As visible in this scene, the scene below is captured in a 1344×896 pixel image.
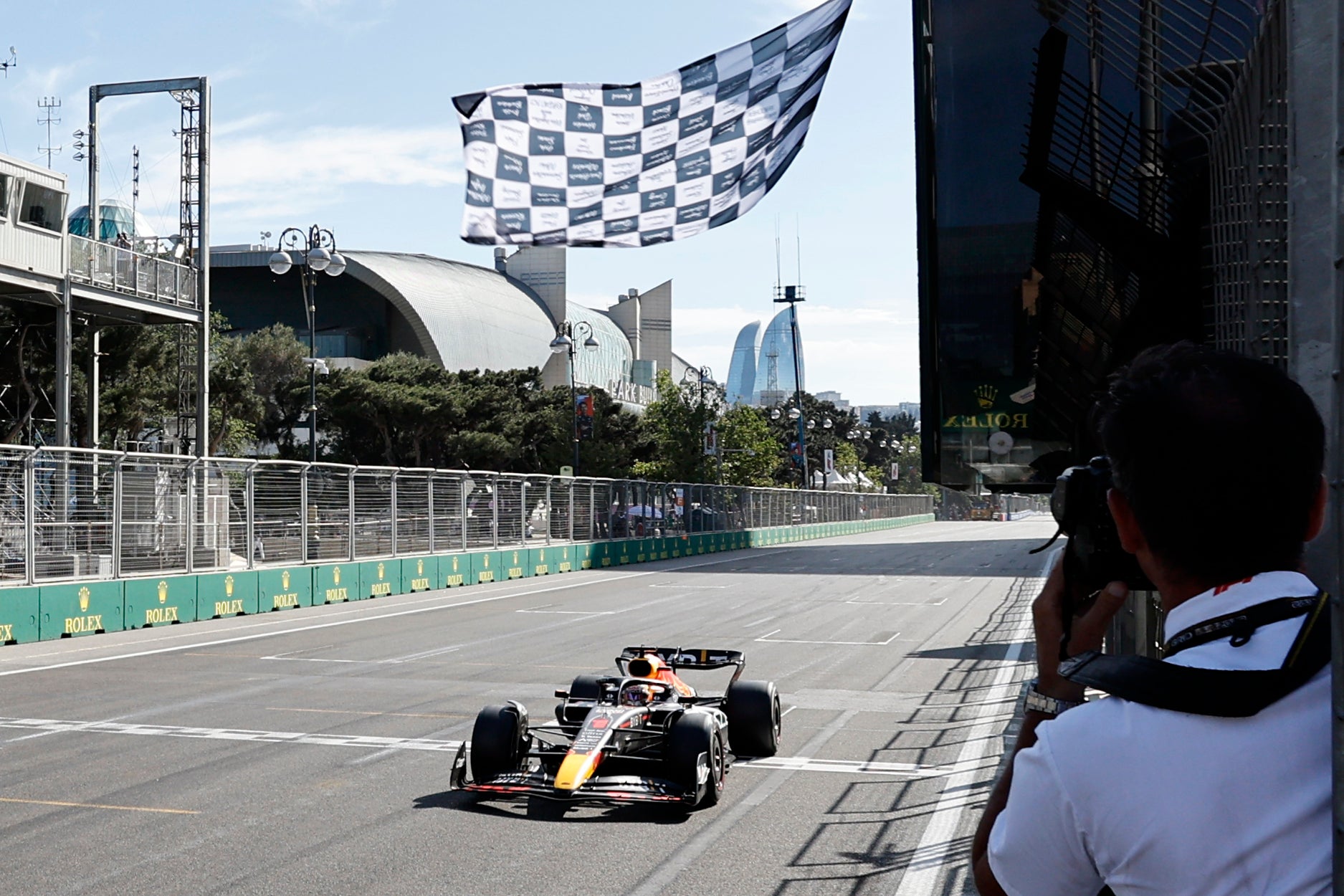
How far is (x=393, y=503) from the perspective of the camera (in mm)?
27188

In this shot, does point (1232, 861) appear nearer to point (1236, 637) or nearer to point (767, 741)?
point (1236, 637)

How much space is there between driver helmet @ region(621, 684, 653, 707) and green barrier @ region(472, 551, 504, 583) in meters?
21.6

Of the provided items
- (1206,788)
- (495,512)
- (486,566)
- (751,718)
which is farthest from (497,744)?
(495,512)

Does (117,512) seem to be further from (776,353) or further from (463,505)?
(776,353)

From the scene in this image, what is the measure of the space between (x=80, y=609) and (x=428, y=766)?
11.0 m

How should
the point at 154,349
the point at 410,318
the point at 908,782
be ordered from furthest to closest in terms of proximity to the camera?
the point at 410,318 → the point at 154,349 → the point at 908,782

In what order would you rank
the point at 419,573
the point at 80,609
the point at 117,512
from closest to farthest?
the point at 80,609 < the point at 117,512 < the point at 419,573

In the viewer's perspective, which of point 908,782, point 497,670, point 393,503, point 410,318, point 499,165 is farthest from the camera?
point 410,318

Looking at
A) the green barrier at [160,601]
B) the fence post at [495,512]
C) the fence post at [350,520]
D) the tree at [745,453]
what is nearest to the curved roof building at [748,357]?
the tree at [745,453]

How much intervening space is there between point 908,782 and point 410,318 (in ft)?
252

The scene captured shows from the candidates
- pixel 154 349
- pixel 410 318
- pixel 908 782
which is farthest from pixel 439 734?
pixel 410 318

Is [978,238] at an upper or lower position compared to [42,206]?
lower

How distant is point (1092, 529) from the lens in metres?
1.80

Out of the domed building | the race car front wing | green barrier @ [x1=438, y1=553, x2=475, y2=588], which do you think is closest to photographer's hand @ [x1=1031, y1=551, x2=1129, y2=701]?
the race car front wing
